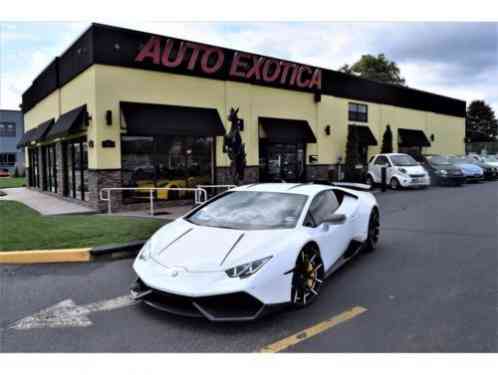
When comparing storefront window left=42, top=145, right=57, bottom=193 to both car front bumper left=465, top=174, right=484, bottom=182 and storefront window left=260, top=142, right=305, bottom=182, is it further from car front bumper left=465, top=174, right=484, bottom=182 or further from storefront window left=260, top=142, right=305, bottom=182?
car front bumper left=465, top=174, right=484, bottom=182

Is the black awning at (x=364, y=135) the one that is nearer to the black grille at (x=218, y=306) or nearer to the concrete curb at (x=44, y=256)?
the concrete curb at (x=44, y=256)

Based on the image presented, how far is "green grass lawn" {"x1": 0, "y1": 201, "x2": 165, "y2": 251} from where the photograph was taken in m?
6.84

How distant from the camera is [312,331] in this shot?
3768mm

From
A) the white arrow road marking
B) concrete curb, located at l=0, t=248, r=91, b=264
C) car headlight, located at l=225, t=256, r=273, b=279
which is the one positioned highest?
car headlight, located at l=225, t=256, r=273, b=279

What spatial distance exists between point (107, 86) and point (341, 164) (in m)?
12.4

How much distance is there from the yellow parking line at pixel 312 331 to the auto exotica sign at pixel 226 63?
Answer: 36.7ft

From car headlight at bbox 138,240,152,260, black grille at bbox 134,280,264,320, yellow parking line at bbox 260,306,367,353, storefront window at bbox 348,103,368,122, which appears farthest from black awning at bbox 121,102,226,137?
yellow parking line at bbox 260,306,367,353

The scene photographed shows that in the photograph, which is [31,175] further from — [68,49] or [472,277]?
[472,277]

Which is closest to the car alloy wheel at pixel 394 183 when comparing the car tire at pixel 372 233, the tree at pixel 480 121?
the car tire at pixel 372 233

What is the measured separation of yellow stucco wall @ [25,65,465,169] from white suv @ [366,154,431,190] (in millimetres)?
1985

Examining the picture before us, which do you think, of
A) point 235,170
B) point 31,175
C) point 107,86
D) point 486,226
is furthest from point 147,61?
point 31,175

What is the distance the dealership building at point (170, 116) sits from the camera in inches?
494

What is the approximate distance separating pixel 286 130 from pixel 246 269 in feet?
46.4

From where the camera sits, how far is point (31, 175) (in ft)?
71.4
